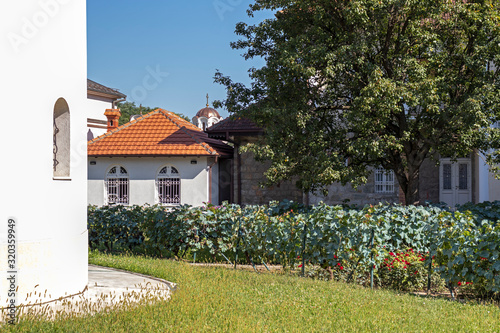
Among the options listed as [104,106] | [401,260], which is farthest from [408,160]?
[104,106]

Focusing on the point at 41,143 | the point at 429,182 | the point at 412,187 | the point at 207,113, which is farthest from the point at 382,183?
the point at 207,113

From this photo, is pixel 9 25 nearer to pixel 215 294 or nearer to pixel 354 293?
pixel 215 294

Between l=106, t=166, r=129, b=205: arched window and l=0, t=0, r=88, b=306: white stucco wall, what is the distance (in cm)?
1459

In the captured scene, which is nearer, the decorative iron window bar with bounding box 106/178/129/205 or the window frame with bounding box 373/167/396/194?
the window frame with bounding box 373/167/396/194

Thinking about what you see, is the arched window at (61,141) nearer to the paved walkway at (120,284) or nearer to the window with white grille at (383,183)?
the paved walkway at (120,284)

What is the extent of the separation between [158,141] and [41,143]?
49.0 ft

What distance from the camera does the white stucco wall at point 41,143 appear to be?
661cm

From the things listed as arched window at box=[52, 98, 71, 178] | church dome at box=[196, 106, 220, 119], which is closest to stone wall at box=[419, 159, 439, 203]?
arched window at box=[52, 98, 71, 178]

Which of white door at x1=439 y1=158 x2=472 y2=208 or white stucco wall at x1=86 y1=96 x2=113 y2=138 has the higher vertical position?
white stucco wall at x1=86 y1=96 x2=113 y2=138

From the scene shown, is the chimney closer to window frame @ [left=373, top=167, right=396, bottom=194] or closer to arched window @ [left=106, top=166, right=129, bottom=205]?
arched window @ [left=106, top=166, right=129, bottom=205]

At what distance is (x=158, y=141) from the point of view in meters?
21.8

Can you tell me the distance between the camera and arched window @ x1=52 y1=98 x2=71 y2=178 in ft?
24.8

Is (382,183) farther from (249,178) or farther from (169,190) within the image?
(169,190)

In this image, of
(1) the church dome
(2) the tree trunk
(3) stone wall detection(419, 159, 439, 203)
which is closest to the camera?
(2) the tree trunk
